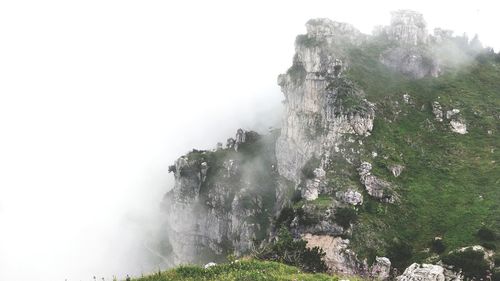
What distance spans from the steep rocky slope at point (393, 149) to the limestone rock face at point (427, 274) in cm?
33

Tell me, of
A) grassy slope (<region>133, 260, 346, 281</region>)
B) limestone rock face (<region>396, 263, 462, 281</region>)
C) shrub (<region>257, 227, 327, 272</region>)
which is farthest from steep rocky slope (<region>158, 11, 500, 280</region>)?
grassy slope (<region>133, 260, 346, 281</region>)

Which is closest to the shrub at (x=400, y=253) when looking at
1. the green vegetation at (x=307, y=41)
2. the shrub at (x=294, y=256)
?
the shrub at (x=294, y=256)

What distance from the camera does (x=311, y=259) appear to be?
76688 millimetres

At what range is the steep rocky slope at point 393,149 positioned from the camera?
124000mm

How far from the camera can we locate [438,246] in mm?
116812

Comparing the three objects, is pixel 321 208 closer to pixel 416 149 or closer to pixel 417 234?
pixel 417 234

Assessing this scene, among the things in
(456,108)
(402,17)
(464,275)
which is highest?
(402,17)

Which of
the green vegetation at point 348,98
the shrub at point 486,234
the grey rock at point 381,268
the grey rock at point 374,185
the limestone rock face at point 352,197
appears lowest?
the grey rock at point 381,268

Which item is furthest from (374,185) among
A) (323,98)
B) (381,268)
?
(323,98)

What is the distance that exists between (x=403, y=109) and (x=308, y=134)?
31407mm

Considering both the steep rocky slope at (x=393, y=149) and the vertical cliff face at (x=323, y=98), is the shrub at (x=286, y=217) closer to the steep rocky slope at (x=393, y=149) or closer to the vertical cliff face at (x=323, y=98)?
the steep rocky slope at (x=393, y=149)

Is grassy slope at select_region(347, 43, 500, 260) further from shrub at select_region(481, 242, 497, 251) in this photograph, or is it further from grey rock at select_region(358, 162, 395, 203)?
grey rock at select_region(358, 162, 395, 203)

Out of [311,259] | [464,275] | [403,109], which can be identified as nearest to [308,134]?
[403,109]

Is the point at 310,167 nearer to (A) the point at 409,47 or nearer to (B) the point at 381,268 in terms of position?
(B) the point at 381,268
